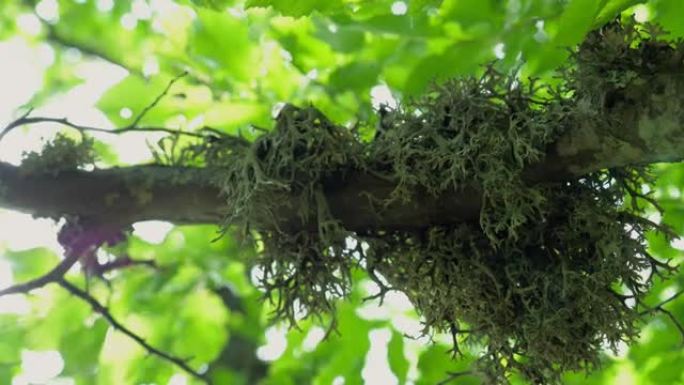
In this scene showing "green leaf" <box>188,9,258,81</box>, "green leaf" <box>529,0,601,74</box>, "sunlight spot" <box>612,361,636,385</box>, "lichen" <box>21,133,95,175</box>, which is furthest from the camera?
"sunlight spot" <box>612,361,636,385</box>

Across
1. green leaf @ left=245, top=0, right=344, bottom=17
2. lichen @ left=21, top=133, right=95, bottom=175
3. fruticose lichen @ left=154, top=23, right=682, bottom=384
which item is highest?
lichen @ left=21, top=133, right=95, bottom=175

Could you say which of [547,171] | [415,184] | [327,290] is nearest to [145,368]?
[327,290]

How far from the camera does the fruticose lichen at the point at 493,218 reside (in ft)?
3.29

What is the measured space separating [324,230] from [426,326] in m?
0.21

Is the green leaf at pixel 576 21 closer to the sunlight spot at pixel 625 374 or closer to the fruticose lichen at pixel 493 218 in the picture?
the fruticose lichen at pixel 493 218

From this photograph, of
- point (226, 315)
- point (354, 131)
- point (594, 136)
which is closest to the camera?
point (594, 136)

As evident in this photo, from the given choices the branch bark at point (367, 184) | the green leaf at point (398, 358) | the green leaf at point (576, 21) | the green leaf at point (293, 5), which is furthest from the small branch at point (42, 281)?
the green leaf at point (576, 21)

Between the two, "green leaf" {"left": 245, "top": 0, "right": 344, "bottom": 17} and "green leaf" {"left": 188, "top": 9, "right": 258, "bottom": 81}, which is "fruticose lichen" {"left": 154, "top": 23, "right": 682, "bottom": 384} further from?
"green leaf" {"left": 188, "top": 9, "right": 258, "bottom": 81}

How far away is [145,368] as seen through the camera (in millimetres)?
1912

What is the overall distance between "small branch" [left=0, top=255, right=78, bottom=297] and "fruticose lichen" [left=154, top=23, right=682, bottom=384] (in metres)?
0.33

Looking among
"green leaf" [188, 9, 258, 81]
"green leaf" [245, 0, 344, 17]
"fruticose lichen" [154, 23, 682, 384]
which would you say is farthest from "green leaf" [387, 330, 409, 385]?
"green leaf" [245, 0, 344, 17]

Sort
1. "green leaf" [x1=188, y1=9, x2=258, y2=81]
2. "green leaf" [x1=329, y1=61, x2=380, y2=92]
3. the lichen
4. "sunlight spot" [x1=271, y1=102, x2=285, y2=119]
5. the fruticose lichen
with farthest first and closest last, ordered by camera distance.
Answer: "green leaf" [x1=188, y1=9, x2=258, y2=81] < "green leaf" [x1=329, y1=61, x2=380, y2=92] < the lichen < "sunlight spot" [x1=271, y1=102, x2=285, y2=119] < the fruticose lichen

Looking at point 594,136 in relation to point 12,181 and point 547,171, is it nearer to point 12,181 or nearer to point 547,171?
point 547,171

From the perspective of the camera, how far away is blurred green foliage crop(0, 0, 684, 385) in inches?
54.6
